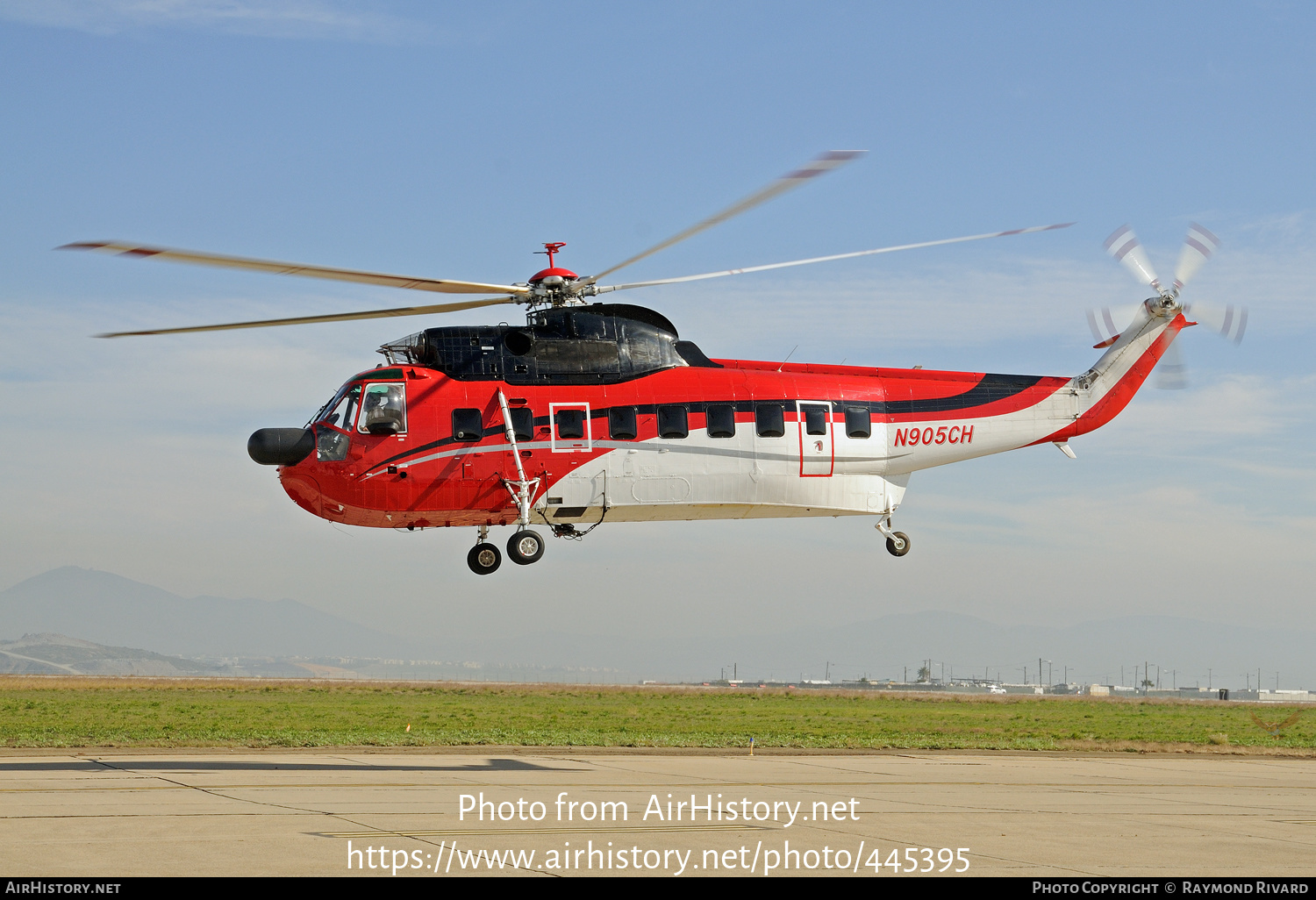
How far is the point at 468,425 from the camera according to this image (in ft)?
79.0

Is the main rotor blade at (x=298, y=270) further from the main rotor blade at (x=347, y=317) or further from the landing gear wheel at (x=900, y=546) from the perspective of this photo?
the landing gear wheel at (x=900, y=546)

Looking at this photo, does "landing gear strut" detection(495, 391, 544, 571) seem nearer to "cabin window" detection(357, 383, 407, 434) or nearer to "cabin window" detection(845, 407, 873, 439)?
"cabin window" detection(357, 383, 407, 434)

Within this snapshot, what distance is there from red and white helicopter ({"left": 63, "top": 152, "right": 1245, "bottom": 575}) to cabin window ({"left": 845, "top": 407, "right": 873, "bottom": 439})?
3 cm

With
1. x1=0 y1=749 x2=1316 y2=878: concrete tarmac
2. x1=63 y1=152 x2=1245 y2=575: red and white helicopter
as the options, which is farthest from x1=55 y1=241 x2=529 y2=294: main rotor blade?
x1=0 y1=749 x2=1316 y2=878: concrete tarmac

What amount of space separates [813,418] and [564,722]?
1097 inches

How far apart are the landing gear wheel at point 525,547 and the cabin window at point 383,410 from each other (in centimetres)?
295

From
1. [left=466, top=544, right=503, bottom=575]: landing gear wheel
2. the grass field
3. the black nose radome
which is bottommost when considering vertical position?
the grass field

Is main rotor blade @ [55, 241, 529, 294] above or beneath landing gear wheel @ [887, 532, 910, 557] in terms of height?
above

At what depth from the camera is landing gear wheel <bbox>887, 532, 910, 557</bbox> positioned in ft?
86.5

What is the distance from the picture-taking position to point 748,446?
81.8ft
